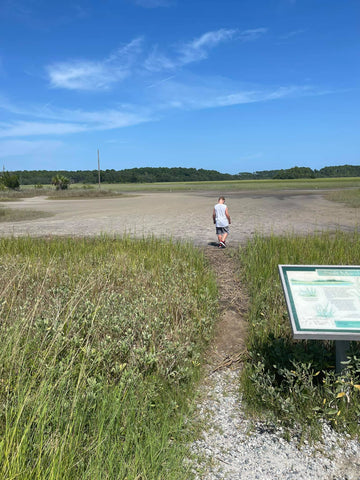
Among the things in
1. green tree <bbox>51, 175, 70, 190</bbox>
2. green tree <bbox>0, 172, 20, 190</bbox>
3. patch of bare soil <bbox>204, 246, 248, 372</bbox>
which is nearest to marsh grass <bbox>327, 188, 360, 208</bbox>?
patch of bare soil <bbox>204, 246, 248, 372</bbox>

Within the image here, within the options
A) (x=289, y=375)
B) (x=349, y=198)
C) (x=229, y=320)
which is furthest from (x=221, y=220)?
(x=349, y=198)

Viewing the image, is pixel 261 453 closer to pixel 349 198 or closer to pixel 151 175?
pixel 349 198

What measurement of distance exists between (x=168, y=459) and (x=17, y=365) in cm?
158

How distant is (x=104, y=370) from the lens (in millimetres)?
3797

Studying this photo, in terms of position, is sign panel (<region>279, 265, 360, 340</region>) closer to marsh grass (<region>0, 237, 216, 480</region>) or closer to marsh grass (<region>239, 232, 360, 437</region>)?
marsh grass (<region>239, 232, 360, 437</region>)

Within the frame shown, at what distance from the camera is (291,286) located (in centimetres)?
358

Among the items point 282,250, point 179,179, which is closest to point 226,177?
point 179,179

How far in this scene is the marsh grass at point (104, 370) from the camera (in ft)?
8.39

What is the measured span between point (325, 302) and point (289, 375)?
2.69 ft

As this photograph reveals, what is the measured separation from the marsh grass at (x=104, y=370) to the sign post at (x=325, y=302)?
1.27m

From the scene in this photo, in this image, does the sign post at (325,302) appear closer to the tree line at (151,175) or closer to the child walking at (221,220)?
the child walking at (221,220)

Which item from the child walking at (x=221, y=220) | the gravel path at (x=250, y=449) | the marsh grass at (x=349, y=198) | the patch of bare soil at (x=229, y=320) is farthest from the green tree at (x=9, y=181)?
the gravel path at (x=250, y=449)

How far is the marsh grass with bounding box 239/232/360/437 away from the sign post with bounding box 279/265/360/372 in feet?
0.92

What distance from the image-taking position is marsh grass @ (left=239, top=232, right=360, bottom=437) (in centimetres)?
339
